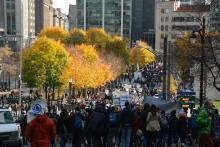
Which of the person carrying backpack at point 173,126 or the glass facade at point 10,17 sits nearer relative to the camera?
the person carrying backpack at point 173,126

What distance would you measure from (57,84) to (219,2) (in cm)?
4247

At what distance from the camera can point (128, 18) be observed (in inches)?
7623

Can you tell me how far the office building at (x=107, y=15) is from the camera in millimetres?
185750

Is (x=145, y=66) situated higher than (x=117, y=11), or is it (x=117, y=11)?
(x=117, y=11)

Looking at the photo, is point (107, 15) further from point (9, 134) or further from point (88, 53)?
point (9, 134)

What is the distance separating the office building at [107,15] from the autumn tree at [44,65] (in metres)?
119

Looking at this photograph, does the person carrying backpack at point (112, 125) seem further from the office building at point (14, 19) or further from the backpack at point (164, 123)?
the office building at point (14, 19)

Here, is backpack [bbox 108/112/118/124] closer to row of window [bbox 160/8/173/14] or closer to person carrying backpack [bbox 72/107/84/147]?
person carrying backpack [bbox 72/107/84/147]

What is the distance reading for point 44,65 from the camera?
2507 inches

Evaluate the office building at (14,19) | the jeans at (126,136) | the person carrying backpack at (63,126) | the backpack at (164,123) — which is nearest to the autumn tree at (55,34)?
the office building at (14,19)

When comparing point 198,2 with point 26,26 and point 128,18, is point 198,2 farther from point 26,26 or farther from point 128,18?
point 128,18

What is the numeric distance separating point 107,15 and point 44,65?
415 ft

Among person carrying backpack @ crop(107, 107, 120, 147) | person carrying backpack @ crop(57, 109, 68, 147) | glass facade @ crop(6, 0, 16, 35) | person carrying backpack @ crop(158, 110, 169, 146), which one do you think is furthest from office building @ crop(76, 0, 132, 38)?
person carrying backpack @ crop(107, 107, 120, 147)

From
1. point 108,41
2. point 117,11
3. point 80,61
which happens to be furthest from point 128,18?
point 80,61
